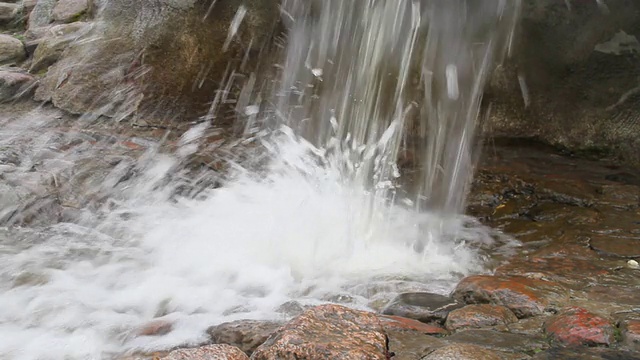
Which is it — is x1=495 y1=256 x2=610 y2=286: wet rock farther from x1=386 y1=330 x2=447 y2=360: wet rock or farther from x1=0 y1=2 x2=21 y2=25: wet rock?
x1=0 y1=2 x2=21 y2=25: wet rock

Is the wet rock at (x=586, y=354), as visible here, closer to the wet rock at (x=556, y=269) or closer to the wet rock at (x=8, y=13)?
the wet rock at (x=556, y=269)

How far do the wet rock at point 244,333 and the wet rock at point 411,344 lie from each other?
2.17ft

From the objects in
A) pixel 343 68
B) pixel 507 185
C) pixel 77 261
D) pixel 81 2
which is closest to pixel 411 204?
pixel 507 185

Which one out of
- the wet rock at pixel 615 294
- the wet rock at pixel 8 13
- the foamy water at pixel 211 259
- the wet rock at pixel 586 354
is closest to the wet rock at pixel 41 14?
the wet rock at pixel 8 13

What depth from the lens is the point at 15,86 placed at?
8133 millimetres

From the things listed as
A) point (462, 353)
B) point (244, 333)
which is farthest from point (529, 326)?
point (244, 333)

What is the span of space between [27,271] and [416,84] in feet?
14.8

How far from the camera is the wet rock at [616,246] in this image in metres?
4.96

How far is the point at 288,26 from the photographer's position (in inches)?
296

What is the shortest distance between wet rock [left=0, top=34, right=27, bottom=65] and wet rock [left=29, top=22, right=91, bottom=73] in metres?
0.61

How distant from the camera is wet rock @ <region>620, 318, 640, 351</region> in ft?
10.1

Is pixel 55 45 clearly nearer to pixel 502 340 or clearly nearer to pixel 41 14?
pixel 41 14

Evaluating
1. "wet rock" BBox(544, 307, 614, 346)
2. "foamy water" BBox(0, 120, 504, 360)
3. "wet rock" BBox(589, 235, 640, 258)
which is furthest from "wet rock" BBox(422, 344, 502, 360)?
"wet rock" BBox(589, 235, 640, 258)

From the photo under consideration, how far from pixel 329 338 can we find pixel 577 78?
4.79 meters
